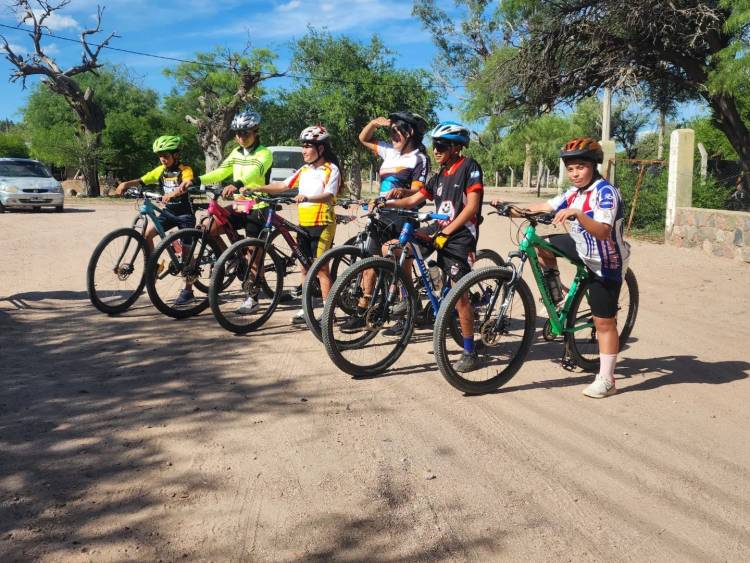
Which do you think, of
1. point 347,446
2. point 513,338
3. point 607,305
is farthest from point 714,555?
point 513,338

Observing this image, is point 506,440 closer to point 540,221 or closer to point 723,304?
point 540,221

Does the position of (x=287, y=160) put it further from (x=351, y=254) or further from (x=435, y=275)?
(x=435, y=275)

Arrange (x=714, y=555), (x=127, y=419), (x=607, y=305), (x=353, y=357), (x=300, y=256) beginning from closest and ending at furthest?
1. (x=714, y=555)
2. (x=127, y=419)
3. (x=607, y=305)
4. (x=353, y=357)
5. (x=300, y=256)

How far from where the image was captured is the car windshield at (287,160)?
24625 millimetres

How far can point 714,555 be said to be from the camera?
287 cm

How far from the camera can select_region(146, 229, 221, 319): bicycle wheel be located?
21.0 feet

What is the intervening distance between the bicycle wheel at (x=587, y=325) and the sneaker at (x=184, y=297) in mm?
3581

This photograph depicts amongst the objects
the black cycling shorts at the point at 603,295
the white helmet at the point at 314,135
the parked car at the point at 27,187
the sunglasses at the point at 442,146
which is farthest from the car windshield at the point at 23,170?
the black cycling shorts at the point at 603,295

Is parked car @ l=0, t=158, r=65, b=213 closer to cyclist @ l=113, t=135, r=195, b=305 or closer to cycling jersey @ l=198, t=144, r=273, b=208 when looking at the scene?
cyclist @ l=113, t=135, r=195, b=305

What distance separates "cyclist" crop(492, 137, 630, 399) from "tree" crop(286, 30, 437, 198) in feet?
A: 119

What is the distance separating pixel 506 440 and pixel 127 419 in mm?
2115

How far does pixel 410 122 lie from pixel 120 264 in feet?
9.85

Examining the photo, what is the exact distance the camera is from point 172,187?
713cm

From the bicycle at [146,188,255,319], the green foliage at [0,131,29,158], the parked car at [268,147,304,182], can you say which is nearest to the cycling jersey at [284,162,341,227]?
the bicycle at [146,188,255,319]
